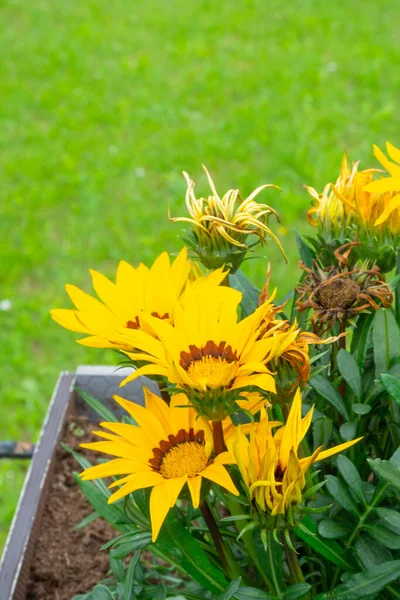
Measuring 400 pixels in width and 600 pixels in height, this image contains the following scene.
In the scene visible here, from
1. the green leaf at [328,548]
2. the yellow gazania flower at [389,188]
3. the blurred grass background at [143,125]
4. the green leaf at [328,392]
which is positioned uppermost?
the blurred grass background at [143,125]

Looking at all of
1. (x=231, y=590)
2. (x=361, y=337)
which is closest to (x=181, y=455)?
(x=231, y=590)

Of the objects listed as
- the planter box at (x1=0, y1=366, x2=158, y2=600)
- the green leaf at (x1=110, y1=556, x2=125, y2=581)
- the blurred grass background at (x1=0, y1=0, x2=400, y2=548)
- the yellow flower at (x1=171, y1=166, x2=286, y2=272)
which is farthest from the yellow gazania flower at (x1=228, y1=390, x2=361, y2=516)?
the blurred grass background at (x1=0, y1=0, x2=400, y2=548)

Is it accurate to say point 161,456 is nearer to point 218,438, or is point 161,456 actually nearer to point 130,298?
point 218,438

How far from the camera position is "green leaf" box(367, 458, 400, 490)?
2.27ft

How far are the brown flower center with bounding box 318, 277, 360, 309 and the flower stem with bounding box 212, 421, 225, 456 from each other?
17 centimetres

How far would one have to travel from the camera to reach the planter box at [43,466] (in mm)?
1130

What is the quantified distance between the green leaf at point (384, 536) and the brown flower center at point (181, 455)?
20 centimetres

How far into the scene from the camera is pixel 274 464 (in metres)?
0.64

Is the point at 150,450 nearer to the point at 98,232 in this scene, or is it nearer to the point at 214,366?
the point at 214,366

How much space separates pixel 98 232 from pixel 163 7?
2.06 metres

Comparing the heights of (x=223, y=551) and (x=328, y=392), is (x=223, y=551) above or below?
below

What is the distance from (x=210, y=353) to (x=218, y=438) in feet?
0.25

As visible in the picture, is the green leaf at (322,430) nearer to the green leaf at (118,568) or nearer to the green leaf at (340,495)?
the green leaf at (340,495)

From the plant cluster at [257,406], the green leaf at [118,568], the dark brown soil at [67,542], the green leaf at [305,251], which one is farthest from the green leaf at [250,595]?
the dark brown soil at [67,542]
